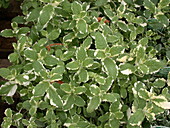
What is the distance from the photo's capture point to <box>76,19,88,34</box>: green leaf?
3.26 feet

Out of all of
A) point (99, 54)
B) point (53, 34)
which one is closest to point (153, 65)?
point (99, 54)

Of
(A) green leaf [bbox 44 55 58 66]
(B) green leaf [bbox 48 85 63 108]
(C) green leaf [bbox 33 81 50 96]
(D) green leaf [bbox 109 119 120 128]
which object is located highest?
(A) green leaf [bbox 44 55 58 66]

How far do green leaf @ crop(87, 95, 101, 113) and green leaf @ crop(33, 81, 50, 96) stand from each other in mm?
163

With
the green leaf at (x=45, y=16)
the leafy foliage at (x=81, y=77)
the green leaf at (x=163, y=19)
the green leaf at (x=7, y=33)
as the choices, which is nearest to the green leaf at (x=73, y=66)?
the leafy foliage at (x=81, y=77)

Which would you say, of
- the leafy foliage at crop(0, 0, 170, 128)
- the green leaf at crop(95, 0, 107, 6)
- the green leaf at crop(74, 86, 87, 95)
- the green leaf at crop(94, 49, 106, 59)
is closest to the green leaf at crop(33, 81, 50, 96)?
the leafy foliage at crop(0, 0, 170, 128)

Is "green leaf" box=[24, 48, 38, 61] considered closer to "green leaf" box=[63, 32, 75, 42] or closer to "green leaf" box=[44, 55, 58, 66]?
"green leaf" box=[44, 55, 58, 66]

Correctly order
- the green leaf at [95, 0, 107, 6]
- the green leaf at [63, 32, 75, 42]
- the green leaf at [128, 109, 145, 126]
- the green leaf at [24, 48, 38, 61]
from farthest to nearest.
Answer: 1. the green leaf at [95, 0, 107, 6]
2. the green leaf at [63, 32, 75, 42]
3. the green leaf at [24, 48, 38, 61]
4. the green leaf at [128, 109, 145, 126]

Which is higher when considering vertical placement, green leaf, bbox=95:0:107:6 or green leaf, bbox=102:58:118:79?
green leaf, bbox=95:0:107:6

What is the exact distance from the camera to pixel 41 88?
0.89 meters

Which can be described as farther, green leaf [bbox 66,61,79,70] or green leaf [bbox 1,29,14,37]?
green leaf [bbox 1,29,14,37]

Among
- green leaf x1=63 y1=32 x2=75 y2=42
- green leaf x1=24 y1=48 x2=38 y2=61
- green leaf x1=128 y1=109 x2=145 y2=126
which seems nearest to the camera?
green leaf x1=128 y1=109 x2=145 y2=126

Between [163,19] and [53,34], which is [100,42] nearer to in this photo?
[53,34]

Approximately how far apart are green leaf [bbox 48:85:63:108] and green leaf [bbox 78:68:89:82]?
99 mm

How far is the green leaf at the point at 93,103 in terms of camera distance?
89 cm
